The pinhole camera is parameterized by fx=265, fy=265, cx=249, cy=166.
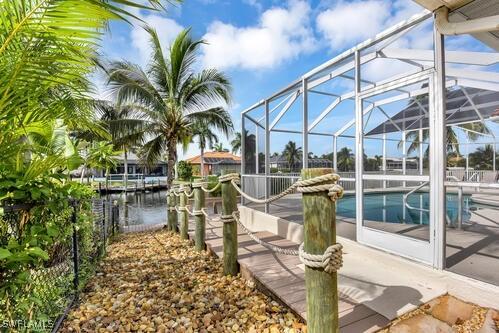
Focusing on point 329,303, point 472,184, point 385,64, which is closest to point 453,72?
point 385,64

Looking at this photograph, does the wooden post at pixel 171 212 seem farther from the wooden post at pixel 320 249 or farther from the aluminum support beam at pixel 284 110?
the wooden post at pixel 320 249

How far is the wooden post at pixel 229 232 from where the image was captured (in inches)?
135

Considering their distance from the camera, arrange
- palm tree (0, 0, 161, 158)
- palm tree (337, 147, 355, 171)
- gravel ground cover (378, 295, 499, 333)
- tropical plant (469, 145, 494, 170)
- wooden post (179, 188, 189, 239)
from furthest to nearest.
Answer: palm tree (337, 147, 355, 171), tropical plant (469, 145, 494, 170), wooden post (179, 188, 189, 239), gravel ground cover (378, 295, 499, 333), palm tree (0, 0, 161, 158)

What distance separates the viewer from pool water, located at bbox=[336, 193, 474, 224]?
13.1 feet

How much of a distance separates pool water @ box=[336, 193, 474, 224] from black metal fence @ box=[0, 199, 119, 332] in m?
3.72

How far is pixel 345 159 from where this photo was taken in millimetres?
9289

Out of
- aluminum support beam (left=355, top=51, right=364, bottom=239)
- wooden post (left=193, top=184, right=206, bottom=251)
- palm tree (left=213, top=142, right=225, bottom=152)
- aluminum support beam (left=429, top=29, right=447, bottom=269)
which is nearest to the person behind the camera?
aluminum support beam (left=429, top=29, right=447, bottom=269)

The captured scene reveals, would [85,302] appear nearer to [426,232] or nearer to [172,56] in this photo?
[426,232]

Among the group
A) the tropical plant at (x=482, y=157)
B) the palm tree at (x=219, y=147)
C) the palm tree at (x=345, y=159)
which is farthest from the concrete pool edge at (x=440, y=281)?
the palm tree at (x=219, y=147)

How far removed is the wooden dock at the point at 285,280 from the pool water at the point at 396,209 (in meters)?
1.36

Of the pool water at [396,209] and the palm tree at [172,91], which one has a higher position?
the palm tree at [172,91]

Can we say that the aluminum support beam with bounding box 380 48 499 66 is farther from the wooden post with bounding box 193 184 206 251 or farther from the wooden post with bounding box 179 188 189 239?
the wooden post with bounding box 179 188 189 239

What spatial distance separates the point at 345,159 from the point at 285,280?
23.4 ft

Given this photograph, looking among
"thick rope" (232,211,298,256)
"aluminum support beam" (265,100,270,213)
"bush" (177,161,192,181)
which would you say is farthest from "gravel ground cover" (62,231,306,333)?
"bush" (177,161,192,181)
